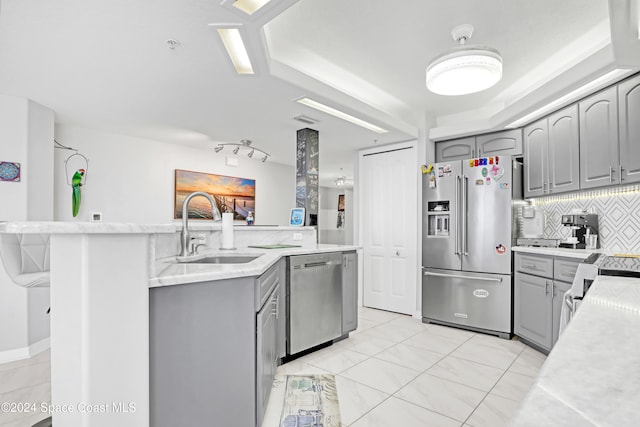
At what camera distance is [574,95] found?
277 centimetres

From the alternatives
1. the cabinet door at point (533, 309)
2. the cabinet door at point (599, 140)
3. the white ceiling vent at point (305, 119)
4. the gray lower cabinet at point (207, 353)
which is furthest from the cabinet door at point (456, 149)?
the gray lower cabinet at point (207, 353)

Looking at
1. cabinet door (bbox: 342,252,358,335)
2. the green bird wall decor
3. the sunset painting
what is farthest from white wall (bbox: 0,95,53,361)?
cabinet door (bbox: 342,252,358,335)

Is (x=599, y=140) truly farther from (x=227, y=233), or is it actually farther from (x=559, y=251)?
(x=227, y=233)

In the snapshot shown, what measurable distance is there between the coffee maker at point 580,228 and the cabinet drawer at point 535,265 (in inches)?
10.6

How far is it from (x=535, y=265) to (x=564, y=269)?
1.23ft

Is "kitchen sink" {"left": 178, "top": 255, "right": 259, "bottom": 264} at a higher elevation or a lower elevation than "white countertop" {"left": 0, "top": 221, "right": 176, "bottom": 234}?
lower

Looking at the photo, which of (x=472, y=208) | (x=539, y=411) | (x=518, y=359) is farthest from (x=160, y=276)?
(x=472, y=208)

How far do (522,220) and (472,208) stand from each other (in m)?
0.57

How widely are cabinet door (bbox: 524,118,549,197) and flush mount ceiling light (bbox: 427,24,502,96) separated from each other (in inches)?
50.9

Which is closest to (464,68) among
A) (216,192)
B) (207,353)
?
(207,353)

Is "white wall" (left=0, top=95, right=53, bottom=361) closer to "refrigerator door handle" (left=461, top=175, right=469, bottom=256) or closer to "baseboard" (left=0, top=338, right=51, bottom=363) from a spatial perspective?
"baseboard" (left=0, top=338, right=51, bottom=363)

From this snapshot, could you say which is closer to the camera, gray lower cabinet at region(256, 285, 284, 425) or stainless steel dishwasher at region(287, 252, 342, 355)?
gray lower cabinet at region(256, 285, 284, 425)

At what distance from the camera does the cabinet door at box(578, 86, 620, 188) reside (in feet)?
8.33

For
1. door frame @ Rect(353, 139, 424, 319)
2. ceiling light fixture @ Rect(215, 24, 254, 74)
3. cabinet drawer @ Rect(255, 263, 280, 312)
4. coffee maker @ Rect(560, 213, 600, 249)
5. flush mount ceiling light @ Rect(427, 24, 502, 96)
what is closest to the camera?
cabinet drawer @ Rect(255, 263, 280, 312)
